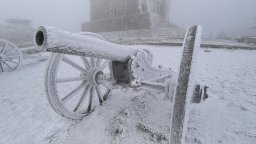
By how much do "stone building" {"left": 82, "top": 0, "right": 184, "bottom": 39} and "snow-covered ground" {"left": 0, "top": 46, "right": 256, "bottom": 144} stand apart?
1272 cm

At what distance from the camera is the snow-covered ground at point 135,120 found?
2.53 metres

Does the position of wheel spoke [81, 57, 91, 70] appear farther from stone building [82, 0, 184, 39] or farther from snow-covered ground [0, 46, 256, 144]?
stone building [82, 0, 184, 39]

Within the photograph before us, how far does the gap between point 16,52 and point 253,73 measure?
24.6 feet

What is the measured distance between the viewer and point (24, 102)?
13.2 feet

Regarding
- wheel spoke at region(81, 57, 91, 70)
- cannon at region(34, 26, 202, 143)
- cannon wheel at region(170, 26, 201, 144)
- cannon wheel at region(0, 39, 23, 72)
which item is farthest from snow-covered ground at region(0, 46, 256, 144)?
cannon wheel at region(0, 39, 23, 72)

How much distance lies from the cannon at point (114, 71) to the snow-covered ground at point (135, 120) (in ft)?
1.00

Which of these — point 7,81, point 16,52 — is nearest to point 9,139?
point 7,81

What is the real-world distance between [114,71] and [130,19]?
1555 centimetres

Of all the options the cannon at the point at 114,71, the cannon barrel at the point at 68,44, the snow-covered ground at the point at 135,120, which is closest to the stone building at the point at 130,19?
the snow-covered ground at the point at 135,120

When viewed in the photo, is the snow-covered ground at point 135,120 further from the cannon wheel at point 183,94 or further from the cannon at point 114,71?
the cannon wheel at point 183,94

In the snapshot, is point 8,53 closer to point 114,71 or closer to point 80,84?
point 80,84

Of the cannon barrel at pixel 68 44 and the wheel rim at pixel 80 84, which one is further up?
the cannon barrel at pixel 68 44

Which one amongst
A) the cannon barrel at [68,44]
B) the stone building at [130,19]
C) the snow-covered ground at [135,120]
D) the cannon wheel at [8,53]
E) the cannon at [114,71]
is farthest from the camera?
the stone building at [130,19]

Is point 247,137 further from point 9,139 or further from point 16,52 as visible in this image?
point 16,52
